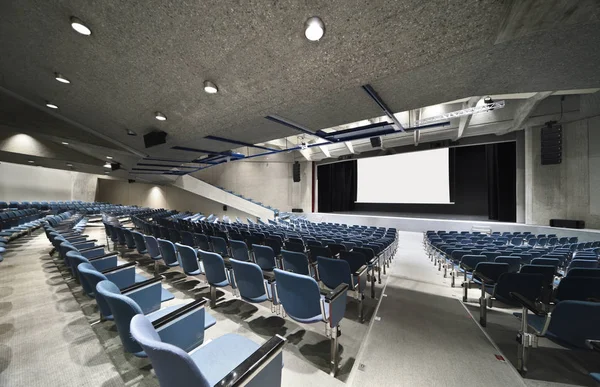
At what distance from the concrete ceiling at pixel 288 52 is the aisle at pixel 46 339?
3022 mm

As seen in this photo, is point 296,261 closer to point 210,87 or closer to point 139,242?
point 210,87

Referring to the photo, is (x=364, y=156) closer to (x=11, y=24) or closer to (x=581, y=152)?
(x=581, y=152)

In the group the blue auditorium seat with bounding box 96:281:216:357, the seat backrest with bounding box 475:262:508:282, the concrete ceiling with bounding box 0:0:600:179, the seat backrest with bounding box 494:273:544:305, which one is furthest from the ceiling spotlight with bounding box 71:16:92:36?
the seat backrest with bounding box 475:262:508:282

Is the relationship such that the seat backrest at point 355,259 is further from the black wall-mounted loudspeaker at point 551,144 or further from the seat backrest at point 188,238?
the black wall-mounted loudspeaker at point 551,144

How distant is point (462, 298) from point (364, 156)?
12150mm

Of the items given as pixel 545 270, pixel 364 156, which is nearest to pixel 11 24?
pixel 545 270

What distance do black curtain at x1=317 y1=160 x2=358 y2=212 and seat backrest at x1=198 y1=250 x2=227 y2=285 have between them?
15.3m

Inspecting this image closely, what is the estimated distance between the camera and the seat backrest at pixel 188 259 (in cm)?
319

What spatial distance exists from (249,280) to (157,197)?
1983 centimetres

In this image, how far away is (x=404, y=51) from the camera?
2000 mm

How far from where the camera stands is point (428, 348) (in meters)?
2.27

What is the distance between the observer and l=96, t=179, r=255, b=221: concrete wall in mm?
17125

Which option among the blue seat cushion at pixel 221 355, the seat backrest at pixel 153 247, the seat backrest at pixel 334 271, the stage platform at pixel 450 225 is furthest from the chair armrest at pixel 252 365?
the stage platform at pixel 450 225

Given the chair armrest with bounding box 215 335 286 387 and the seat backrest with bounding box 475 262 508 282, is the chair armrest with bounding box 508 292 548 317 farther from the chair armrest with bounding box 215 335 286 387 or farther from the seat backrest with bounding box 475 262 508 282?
the chair armrest with bounding box 215 335 286 387
